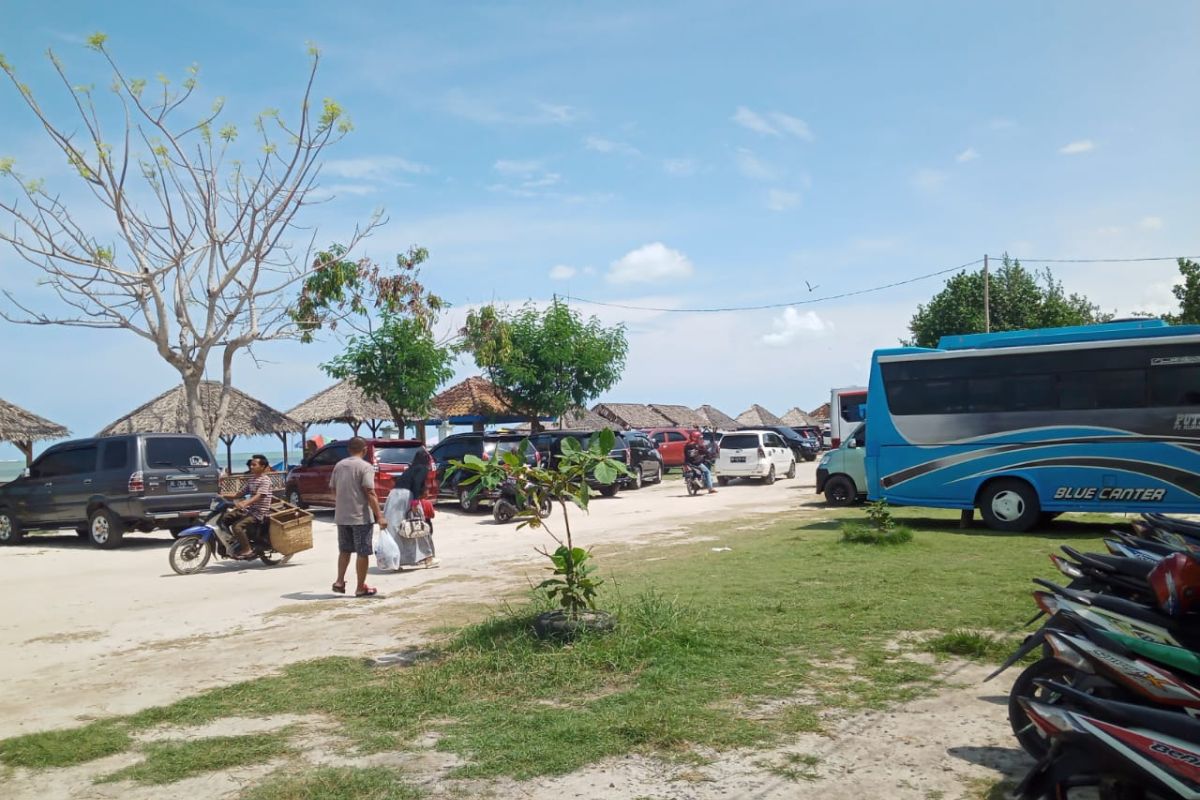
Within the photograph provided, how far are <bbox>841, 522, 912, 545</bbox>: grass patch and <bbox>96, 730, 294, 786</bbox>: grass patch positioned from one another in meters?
9.77

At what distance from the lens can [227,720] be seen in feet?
19.9

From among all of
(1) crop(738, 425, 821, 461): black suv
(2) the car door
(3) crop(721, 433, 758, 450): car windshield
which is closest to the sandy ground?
(2) the car door

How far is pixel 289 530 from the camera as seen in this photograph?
1359 cm

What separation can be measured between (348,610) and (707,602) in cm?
389

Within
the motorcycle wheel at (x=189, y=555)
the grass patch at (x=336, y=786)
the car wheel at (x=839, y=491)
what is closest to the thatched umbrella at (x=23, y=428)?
the motorcycle wheel at (x=189, y=555)

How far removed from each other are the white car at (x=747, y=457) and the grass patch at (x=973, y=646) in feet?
78.7

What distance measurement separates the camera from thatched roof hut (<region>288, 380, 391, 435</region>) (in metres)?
37.9

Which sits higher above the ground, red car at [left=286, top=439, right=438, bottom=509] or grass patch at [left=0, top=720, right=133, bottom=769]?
red car at [left=286, top=439, right=438, bottom=509]

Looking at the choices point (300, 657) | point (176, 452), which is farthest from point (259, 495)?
point (300, 657)

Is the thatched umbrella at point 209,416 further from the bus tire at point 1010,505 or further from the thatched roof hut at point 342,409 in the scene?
the bus tire at point 1010,505

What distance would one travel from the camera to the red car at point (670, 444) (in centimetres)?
4025

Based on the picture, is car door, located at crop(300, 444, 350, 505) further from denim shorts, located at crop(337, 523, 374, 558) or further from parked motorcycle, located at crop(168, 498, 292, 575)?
denim shorts, located at crop(337, 523, 374, 558)

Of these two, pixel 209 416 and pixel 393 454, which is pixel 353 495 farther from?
pixel 209 416

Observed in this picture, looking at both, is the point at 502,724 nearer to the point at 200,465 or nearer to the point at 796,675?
the point at 796,675
